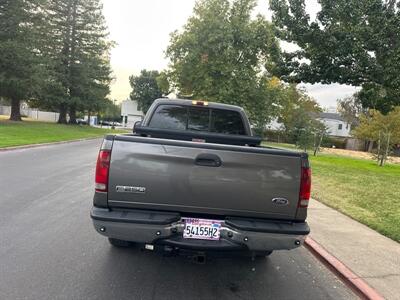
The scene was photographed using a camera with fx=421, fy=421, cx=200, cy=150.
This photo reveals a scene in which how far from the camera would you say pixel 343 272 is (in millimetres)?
5371

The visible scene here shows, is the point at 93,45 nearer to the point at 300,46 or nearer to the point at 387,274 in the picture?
the point at 300,46

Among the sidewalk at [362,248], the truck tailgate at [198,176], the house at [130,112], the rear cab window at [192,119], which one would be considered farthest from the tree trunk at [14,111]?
the house at [130,112]

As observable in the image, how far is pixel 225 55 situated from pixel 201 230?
38.4 m

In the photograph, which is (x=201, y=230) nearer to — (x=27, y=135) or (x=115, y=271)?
(x=115, y=271)

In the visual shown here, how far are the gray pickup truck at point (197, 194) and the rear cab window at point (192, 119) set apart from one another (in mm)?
2426

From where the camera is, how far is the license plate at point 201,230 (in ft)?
13.8

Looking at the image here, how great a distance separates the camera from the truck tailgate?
13.6ft

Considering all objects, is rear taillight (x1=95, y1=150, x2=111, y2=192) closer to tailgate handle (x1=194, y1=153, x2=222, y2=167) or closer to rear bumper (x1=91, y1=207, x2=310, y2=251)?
rear bumper (x1=91, y1=207, x2=310, y2=251)

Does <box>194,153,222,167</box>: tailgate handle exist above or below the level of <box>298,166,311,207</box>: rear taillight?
above

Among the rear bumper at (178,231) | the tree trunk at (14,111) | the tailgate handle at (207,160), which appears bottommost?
the tree trunk at (14,111)

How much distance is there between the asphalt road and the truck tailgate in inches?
36.1

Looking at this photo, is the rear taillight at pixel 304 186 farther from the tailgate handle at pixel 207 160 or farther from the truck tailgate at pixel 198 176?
the tailgate handle at pixel 207 160

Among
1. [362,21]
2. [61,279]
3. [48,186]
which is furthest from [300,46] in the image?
[61,279]


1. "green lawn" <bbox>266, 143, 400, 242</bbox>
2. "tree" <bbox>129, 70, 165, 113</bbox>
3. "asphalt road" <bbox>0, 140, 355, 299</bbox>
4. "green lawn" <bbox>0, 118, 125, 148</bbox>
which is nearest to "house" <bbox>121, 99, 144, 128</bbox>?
"tree" <bbox>129, 70, 165, 113</bbox>
